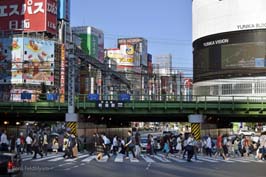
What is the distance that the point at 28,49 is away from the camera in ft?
301

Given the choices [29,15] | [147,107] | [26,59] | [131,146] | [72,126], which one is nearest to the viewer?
[131,146]

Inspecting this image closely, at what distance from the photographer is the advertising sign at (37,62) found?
299ft

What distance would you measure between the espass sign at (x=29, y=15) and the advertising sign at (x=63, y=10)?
32.7 feet

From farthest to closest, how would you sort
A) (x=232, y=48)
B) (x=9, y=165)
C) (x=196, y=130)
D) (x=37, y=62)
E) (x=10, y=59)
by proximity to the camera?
(x=10, y=59), (x=37, y=62), (x=232, y=48), (x=196, y=130), (x=9, y=165)

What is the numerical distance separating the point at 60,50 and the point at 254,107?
172 feet

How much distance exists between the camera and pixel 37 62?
91062mm

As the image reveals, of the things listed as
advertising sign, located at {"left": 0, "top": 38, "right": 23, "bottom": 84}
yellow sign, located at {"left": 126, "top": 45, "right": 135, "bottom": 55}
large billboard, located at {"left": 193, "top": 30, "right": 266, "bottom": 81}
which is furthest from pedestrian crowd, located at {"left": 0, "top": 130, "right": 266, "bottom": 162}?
yellow sign, located at {"left": 126, "top": 45, "right": 135, "bottom": 55}

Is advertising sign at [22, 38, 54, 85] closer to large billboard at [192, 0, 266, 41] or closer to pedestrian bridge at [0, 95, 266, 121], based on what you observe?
large billboard at [192, 0, 266, 41]

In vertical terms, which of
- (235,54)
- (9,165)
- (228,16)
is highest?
(228,16)

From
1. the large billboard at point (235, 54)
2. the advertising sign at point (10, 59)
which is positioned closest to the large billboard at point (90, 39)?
the advertising sign at point (10, 59)

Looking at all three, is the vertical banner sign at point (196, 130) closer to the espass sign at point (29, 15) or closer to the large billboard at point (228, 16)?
the large billboard at point (228, 16)

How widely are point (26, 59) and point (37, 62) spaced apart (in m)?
2.05

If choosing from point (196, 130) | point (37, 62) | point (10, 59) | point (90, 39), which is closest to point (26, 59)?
point (37, 62)

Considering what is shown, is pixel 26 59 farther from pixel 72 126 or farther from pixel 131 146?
pixel 131 146
